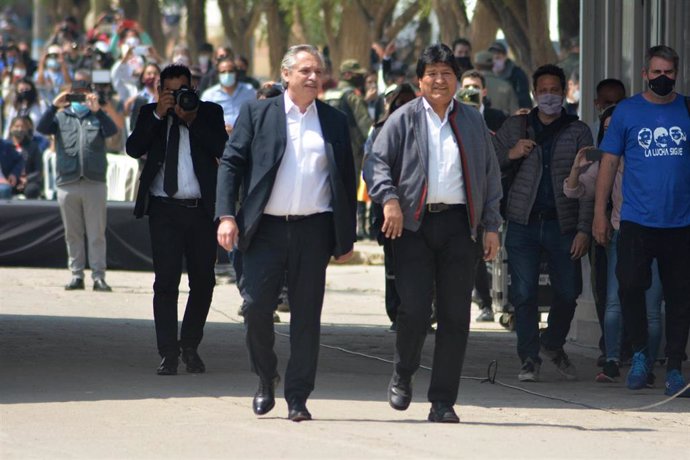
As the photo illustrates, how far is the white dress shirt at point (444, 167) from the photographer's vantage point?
8.96 m

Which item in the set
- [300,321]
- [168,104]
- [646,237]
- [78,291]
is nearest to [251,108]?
[300,321]

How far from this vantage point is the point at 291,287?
8.98m

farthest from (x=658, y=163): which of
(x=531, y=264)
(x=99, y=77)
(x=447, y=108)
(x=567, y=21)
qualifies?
(x=567, y=21)

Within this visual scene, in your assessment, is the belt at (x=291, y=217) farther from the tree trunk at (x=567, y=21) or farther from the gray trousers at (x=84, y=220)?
the tree trunk at (x=567, y=21)

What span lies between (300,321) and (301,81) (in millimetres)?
1238

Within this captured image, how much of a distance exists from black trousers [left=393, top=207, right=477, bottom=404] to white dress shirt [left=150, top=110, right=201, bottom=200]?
86.8 inches

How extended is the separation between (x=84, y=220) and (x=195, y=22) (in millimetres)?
18452

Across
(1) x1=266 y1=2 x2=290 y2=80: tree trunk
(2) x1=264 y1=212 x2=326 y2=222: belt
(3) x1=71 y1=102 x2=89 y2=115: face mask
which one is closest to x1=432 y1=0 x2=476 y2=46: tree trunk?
(3) x1=71 y1=102 x2=89 y2=115: face mask

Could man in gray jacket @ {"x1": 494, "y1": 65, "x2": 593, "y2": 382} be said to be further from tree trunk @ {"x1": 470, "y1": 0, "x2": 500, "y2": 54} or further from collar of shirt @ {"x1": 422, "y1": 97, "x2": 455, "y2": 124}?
tree trunk @ {"x1": 470, "y1": 0, "x2": 500, "y2": 54}

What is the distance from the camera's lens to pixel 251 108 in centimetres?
899

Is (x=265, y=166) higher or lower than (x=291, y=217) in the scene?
higher

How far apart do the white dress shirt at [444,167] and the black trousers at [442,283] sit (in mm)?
86

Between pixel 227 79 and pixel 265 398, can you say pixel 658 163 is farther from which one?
pixel 227 79

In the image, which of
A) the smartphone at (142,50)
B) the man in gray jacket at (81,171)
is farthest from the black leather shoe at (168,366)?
the smartphone at (142,50)
